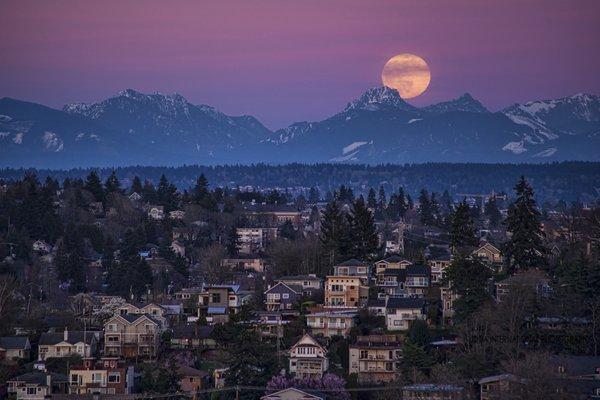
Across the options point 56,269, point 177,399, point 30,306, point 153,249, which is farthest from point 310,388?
point 153,249

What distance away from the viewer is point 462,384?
39500mm

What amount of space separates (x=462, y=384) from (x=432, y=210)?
44.9 m

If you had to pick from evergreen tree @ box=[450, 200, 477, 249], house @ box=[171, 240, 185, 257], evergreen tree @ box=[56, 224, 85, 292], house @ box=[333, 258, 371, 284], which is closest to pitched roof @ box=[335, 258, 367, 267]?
house @ box=[333, 258, 371, 284]

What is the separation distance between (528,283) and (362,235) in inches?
466

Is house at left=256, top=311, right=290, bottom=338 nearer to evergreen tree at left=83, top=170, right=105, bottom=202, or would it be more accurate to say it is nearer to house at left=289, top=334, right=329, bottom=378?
house at left=289, top=334, right=329, bottom=378

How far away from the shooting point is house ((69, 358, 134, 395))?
4234 cm

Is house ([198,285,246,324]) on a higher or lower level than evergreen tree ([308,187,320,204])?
lower

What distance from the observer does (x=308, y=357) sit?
44.0m

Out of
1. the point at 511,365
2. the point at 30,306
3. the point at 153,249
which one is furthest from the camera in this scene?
the point at 153,249

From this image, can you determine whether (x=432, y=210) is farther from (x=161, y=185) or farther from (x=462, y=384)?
(x=462, y=384)

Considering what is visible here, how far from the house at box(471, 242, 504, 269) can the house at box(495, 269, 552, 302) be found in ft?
17.4

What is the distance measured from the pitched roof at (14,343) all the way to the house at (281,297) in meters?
9.49

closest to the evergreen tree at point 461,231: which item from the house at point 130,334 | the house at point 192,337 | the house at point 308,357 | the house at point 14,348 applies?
the house at point 192,337

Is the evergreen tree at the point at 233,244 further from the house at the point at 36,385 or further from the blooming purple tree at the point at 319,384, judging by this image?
the blooming purple tree at the point at 319,384
